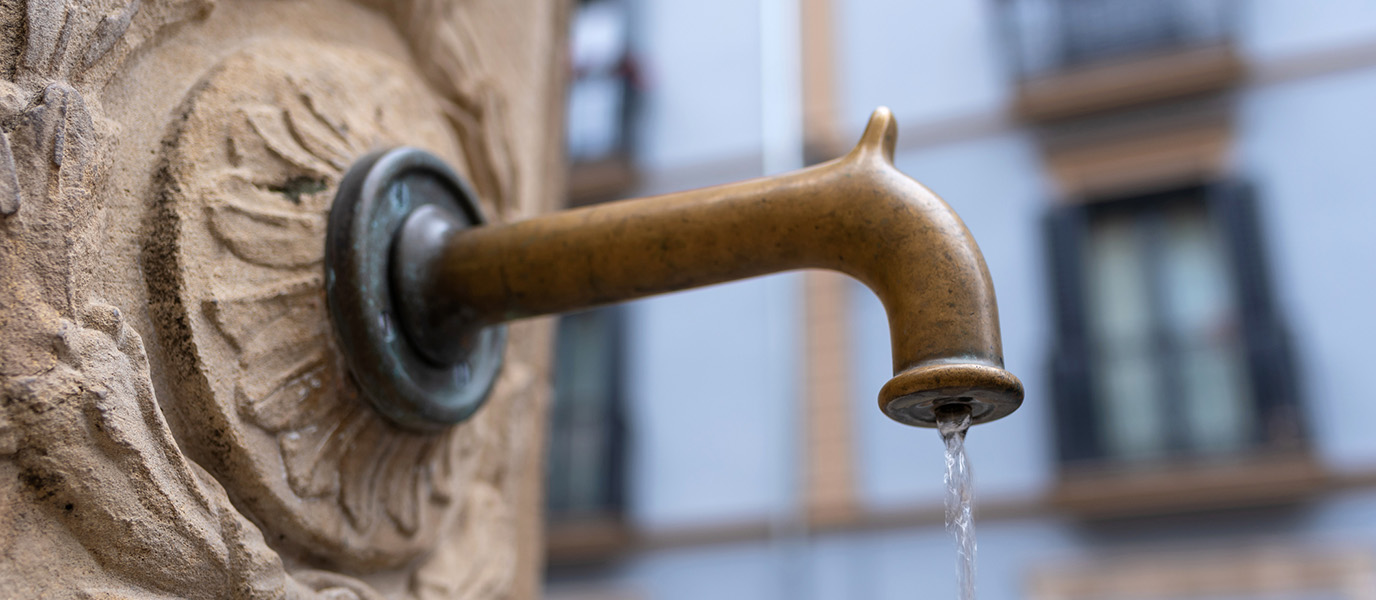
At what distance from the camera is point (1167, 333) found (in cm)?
395

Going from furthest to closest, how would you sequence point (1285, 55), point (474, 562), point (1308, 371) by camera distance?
point (1285, 55) < point (1308, 371) < point (474, 562)

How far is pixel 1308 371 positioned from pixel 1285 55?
117 cm

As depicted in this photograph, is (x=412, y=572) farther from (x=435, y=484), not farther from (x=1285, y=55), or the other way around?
(x=1285, y=55)

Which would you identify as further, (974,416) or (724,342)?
(724,342)

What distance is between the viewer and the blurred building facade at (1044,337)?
3658mm

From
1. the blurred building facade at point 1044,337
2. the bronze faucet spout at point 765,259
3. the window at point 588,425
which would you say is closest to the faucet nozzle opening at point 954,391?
the bronze faucet spout at point 765,259

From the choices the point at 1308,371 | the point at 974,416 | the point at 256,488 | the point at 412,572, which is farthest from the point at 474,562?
the point at 1308,371

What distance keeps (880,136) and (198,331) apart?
282 millimetres

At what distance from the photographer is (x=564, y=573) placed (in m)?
4.41

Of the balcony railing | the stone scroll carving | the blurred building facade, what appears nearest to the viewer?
the stone scroll carving

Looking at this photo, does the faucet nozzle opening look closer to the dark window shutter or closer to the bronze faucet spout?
the bronze faucet spout

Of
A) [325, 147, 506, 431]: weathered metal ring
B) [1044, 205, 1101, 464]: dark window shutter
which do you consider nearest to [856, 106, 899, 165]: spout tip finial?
[325, 147, 506, 431]: weathered metal ring

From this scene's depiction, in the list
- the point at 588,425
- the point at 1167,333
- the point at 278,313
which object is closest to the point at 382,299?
the point at 278,313

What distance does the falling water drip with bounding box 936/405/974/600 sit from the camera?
0.43 metres
